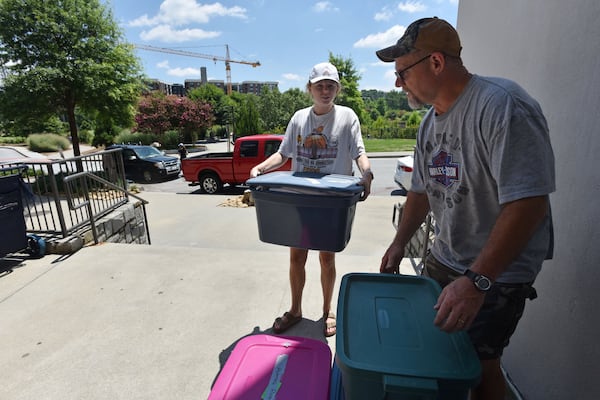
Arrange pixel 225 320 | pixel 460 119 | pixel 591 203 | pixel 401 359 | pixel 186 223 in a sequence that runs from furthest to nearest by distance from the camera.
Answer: pixel 186 223 < pixel 225 320 < pixel 591 203 < pixel 460 119 < pixel 401 359

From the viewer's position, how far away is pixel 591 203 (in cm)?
131

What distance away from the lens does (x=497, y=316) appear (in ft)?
3.88

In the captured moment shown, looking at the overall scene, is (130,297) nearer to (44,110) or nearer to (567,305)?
(567,305)

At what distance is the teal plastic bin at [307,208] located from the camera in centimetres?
179

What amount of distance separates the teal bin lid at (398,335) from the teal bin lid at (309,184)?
56cm

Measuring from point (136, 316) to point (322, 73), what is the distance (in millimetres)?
2440

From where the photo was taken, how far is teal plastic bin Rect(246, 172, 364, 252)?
1790 millimetres

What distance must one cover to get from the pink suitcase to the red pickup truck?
806cm

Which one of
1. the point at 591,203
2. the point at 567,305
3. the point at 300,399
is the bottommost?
the point at 300,399

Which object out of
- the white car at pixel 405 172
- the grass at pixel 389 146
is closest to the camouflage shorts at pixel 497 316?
the white car at pixel 405 172

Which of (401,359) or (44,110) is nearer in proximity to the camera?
(401,359)

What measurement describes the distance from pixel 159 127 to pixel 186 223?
24.7 m

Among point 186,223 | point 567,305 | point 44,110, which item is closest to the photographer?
point 567,305

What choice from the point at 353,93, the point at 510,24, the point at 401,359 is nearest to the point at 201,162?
the point at 510,24
